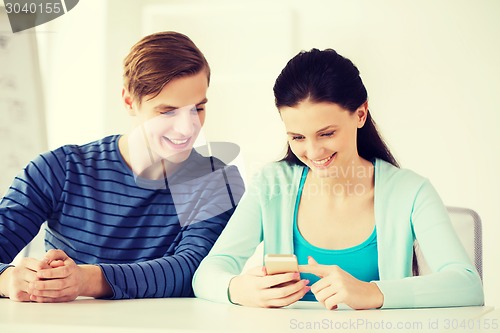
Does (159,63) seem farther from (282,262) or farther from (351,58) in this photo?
(351,58)

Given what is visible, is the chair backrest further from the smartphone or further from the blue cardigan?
the smartphone

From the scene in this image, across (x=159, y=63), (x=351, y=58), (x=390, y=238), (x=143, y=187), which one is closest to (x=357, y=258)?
(x=390, y=238)

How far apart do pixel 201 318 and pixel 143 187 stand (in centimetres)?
53

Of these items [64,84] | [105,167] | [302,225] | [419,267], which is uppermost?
[64,84]

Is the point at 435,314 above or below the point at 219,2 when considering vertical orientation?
below

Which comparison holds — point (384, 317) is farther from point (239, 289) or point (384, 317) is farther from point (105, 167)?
point (105, 167)

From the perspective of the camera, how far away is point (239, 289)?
3.25 feet

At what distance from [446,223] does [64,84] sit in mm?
1992

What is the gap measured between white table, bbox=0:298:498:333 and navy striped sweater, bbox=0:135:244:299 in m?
0.26

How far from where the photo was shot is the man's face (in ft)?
4.32

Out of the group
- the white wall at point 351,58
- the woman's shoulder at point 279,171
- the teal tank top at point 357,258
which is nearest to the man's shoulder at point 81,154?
the woman's shoulder at point 279,171

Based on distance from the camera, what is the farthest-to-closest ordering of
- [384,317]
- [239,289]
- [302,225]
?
Result: [302,225] < [239,289] < [384,317]

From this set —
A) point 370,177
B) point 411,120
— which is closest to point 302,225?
point 370,177

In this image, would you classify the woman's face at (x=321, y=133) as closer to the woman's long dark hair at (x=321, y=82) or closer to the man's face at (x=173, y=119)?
the woman's long dark hair at (x=321, y=82)
